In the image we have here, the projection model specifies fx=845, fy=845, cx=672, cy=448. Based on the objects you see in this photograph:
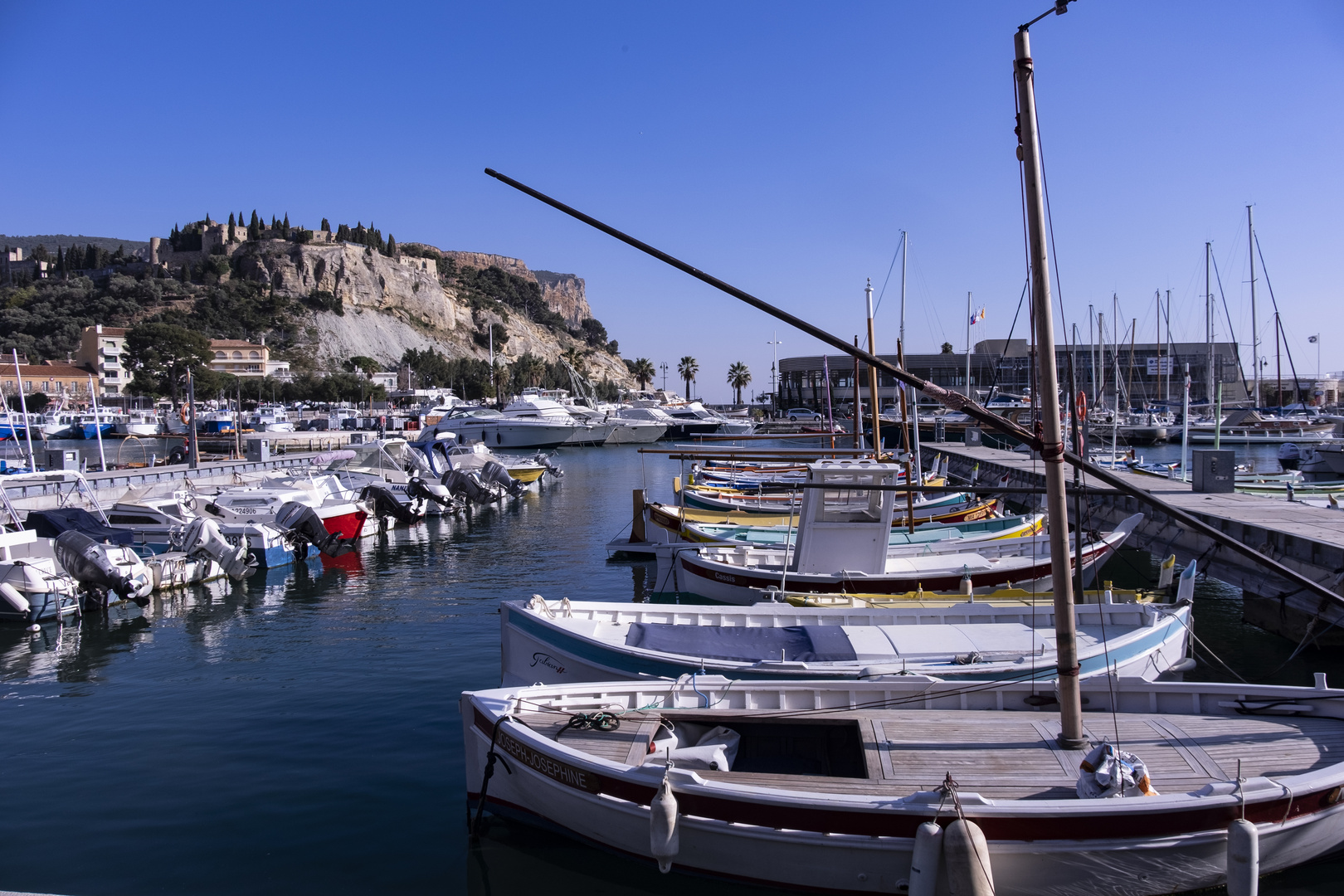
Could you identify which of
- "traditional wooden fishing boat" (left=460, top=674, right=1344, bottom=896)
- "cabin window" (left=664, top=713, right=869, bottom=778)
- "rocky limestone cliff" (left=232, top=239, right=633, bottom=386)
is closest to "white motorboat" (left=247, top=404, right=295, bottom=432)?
"rocky limestone cliff" (left=232, top=239, right=633, bottom=386)

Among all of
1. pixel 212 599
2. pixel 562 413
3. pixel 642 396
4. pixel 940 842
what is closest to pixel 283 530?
pixel 212 599

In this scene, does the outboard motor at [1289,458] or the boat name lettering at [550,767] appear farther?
the outboard motor at [1289,458]

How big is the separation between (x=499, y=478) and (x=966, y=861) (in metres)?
38.6

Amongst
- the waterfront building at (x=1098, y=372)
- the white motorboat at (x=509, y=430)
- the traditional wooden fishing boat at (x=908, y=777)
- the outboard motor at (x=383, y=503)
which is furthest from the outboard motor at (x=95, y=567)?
the waterfront building at (x=1098, y=372)

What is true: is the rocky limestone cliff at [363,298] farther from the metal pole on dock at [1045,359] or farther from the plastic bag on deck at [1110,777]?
the plastic bag on deck at [1110,777]

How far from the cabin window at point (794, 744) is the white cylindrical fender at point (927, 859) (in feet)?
6.43

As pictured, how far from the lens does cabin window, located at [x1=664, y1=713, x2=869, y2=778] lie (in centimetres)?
863

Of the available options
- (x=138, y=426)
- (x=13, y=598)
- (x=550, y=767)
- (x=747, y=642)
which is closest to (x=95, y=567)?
(x=13, y=598)

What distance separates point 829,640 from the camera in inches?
444

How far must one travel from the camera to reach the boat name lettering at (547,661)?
1088 cm

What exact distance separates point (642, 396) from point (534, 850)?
449 feet

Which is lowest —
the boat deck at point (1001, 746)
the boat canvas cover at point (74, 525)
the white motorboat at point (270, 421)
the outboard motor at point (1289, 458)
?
the outboard motor at point (1289, 458)


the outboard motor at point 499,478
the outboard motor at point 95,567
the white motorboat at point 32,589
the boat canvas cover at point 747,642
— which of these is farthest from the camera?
the outboard motor at point 499,478

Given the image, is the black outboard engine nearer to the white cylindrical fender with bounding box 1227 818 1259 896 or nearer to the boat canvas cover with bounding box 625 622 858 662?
the boat canvas cover with bounding box 625 622 858 662
